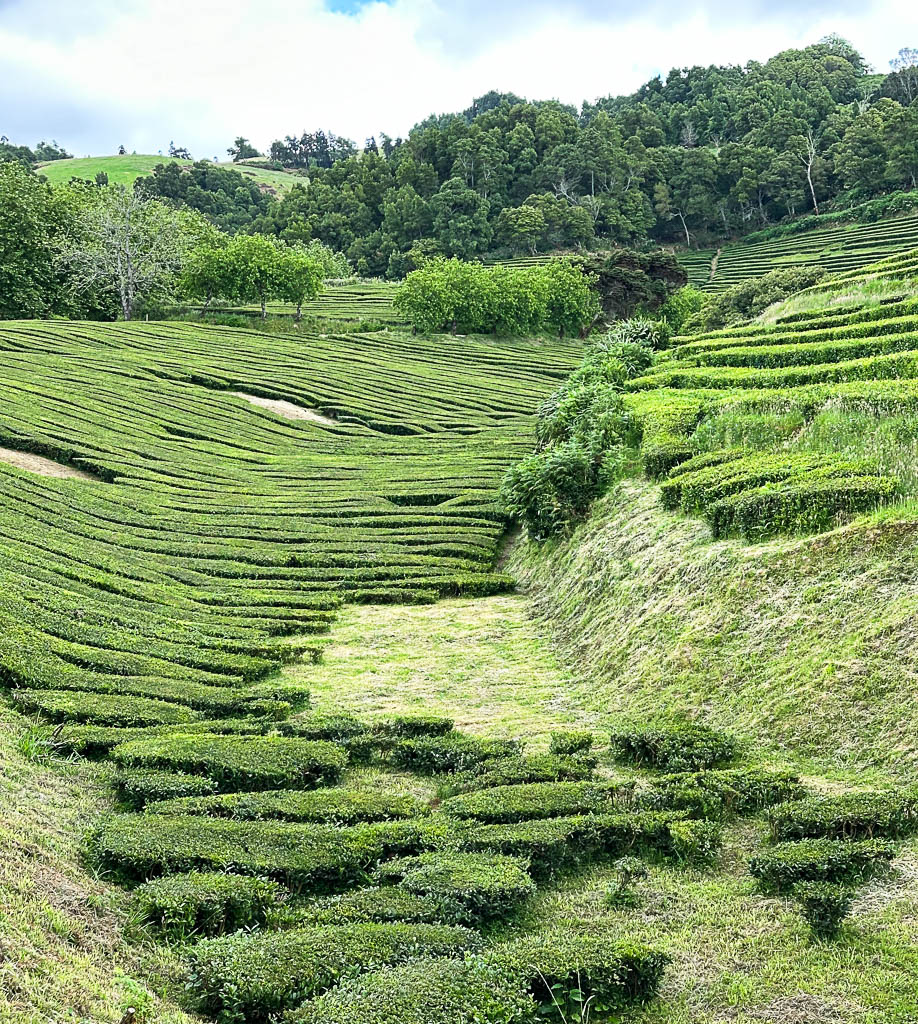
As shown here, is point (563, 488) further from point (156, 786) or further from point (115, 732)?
point (156, 786)

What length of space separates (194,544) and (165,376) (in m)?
24.1

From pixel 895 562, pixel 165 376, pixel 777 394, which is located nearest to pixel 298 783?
pixel 895 562

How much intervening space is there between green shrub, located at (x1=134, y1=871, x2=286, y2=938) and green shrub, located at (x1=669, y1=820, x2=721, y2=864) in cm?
339

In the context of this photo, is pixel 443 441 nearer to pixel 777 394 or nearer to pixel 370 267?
pixel 777 394

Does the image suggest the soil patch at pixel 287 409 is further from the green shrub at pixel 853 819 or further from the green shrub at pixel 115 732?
the green shrub at pixel 853 819

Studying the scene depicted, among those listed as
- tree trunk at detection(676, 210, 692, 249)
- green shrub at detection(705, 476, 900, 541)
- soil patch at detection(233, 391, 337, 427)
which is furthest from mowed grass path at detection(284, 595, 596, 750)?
tree trunk at detection(676, 210, 692, 249)

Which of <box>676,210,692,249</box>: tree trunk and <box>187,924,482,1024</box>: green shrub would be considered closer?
<box>187,924,482,1024</box>: green shrub

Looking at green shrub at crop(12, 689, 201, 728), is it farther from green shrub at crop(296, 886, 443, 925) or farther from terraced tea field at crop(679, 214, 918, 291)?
terraced tea field at crop(679, 214, 918, 291)

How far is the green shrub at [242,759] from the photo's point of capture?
982 cm

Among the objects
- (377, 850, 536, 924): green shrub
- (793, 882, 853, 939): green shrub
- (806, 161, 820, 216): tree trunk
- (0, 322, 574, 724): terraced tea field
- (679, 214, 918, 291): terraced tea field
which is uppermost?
(806, 161, 820, 216): tree trunk

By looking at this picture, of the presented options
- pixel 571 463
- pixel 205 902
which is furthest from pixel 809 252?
pixel 205 902

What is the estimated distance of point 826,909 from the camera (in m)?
6.54

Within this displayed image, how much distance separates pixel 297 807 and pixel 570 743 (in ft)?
10.7

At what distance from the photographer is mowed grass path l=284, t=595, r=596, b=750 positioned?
1275 cm
